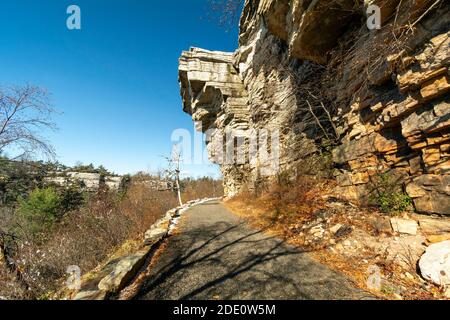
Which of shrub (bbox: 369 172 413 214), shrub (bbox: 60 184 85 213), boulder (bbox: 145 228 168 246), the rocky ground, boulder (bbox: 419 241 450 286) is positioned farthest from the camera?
shrub (bbox: 60 184 85 213)

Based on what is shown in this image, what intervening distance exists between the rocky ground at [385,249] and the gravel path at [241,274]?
445 mm

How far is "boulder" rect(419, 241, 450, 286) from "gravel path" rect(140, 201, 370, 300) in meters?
1.09

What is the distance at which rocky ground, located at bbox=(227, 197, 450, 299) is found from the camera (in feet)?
9.54

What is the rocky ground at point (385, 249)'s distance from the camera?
2.91 m

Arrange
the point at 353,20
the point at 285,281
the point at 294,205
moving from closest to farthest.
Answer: the point at 285,281 → the point at 353,20 → the point at 294,205

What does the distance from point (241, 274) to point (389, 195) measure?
416cm

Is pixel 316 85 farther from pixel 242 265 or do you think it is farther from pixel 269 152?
pixel 242 265

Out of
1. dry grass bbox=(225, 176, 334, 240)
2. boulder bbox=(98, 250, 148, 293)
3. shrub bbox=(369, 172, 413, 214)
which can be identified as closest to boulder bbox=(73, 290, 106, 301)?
boulder bbox=(98, 250, 148, 293)

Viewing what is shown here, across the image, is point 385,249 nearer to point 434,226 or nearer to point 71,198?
point 434,226

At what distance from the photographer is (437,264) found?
2.93 meters

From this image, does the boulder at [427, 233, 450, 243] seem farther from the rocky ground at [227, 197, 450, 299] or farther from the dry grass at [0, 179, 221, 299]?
the dry grass at [0, 179, 221, 299]
